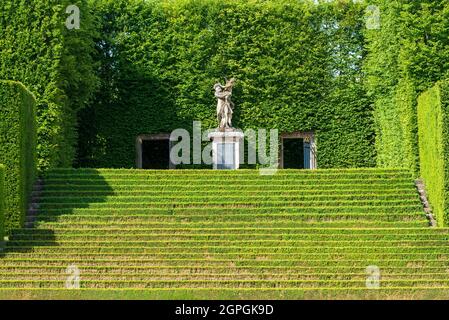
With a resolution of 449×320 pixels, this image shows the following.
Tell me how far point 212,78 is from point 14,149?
423 inches

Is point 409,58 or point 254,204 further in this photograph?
point 409,58

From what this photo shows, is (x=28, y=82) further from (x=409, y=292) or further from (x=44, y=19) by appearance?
(x=409, y=292)

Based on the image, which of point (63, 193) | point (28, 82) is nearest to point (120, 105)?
point (28, 82)

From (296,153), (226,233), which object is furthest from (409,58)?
(296,153)

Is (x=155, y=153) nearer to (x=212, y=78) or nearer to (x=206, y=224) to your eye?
(x=212, y=78)

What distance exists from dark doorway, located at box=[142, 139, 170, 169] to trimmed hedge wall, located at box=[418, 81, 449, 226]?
11027 millimetres

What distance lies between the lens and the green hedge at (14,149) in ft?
63.0

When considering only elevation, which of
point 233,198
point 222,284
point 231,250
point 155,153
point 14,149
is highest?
point 155,153

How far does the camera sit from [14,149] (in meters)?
19.6

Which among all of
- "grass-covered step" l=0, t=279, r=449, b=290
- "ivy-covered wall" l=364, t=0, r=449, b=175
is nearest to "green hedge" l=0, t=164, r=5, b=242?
"grass-covered step" l=0, t=279, r=449, b=290

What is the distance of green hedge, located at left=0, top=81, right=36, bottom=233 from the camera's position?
19188 millimetres

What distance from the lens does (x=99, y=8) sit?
2900 cm

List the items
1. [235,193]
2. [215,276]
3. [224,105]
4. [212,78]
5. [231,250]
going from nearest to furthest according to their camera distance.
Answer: [215,276]
[231,250]
[235,193]
[224,105]
[212,78]

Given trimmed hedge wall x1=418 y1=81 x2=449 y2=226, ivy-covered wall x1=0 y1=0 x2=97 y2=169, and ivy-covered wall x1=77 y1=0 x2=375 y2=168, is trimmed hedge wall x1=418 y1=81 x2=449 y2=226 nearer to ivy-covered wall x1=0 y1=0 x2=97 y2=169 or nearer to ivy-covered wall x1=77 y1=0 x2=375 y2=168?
ivy-covered wall x1=77 y1=0 x2=375 y2=168
